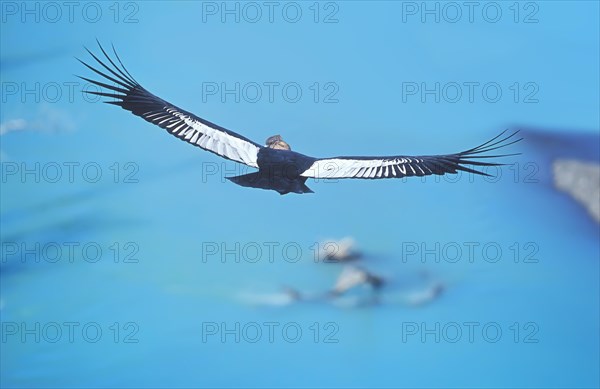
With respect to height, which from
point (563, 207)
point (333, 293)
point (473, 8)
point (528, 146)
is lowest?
point (333, 293)

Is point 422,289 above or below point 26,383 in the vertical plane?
above

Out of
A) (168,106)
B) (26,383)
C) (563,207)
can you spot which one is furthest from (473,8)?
(26,383)

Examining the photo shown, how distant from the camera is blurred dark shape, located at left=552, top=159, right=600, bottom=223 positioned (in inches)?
318

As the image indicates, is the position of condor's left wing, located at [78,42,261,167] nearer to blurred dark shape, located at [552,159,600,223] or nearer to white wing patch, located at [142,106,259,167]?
white wing patch, located at [142,106,259,167]

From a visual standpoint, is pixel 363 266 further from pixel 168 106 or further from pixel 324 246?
pixel 168 106

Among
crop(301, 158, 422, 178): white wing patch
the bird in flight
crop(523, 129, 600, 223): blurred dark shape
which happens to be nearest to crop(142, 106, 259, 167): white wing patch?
the bird in flight

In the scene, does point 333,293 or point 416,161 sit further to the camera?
point 333,293

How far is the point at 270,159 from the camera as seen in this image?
17.8 ft

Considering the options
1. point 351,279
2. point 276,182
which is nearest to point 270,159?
point 276,182

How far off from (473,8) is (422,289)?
96.2 inches

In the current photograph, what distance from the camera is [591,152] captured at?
8.05 m

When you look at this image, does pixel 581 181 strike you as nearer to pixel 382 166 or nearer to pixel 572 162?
pixel 572 162

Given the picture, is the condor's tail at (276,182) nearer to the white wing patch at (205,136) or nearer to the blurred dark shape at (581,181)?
the white wing patch at (205,136)

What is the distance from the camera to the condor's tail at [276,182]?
17.7ft
